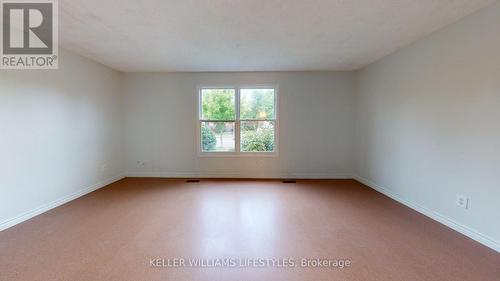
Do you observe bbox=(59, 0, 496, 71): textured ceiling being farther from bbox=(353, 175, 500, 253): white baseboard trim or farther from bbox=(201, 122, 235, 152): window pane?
bbox=(353, 175, 500, 253): white baseboard trim

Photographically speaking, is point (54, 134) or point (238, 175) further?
point (238, 175)

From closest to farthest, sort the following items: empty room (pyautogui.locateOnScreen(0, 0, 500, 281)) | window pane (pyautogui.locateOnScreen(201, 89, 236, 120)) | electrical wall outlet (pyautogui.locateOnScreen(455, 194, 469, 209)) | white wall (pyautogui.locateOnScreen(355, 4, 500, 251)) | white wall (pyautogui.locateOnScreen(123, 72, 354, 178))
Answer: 1. empty room (pyautogui.locateOnScreen(0, 0, 500, 281))
2. white wall (pyautogui.locateOnScreen(355, 4, 500, 251))
3. electrical wall outlet (pyautogui.locateOnScreen(455, 194, 469, 209))
4. white wall (pyautogui.locateOnScreen(123, 72, 354, 178))
5. window pane (pyautogui.locateOnScreen(201, 89, 236, 120))

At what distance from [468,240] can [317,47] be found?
3.09 m

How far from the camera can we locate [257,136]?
5348 mm

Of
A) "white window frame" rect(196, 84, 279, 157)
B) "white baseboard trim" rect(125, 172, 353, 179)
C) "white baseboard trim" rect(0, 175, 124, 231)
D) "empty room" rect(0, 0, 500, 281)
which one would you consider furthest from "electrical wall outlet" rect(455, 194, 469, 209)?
"white baseboard trim" rect(0, 175, 124, 231)

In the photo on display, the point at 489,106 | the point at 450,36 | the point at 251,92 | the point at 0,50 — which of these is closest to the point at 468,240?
the point at 489,106

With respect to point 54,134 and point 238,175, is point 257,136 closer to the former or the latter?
point 238,175

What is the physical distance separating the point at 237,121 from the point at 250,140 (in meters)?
0.55

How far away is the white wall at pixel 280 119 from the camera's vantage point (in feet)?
17.1

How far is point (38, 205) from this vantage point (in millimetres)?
3201

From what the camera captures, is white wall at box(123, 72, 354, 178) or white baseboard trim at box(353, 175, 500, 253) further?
white wall at box(123, 72, 354, 178)

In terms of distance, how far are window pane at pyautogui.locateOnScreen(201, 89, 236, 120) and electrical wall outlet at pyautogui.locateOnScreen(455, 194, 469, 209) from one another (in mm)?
4081

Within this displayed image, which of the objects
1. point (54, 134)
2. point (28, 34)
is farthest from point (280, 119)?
point (28, 34)

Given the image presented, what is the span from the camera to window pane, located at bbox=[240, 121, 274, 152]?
5344mm
